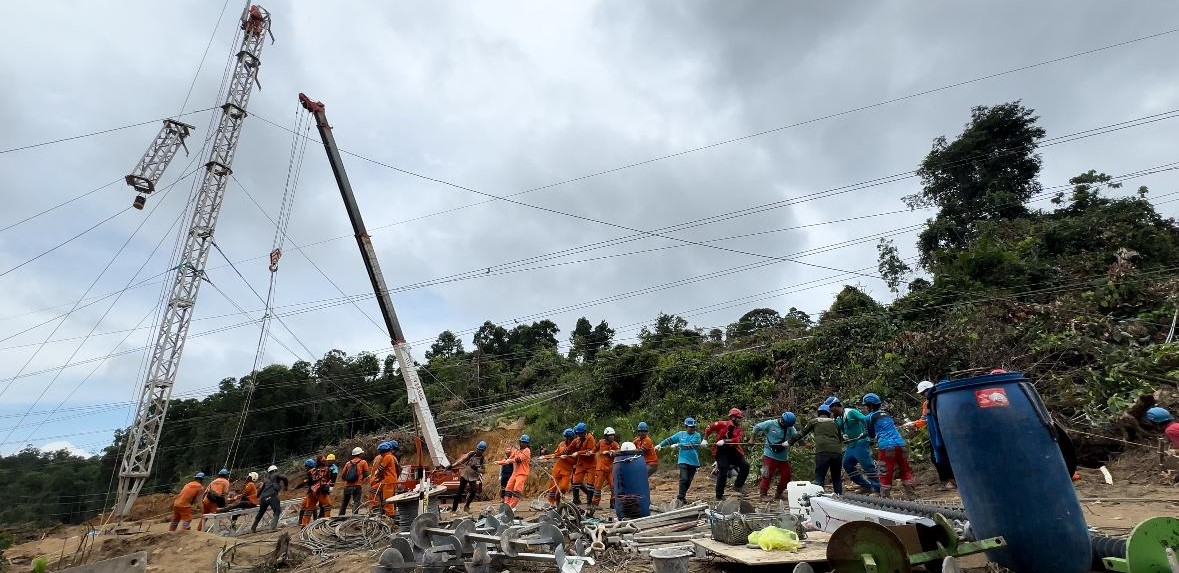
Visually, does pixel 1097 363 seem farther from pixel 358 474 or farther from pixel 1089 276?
pixel 358 474

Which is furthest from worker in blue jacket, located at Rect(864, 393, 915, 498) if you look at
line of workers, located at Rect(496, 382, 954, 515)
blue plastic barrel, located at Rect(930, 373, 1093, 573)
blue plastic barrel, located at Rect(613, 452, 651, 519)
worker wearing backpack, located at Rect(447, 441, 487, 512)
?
worker wearing backpack, located at Rect(447, 441, 487, 512)

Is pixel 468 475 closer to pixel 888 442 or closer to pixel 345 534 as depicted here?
pixel 345 534

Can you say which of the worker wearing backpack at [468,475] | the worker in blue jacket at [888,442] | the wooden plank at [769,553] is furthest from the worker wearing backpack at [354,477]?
the worker in blue jacket at [888,442]

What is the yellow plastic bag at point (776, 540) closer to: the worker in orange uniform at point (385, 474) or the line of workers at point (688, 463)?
the line of workers at point (688, 463)

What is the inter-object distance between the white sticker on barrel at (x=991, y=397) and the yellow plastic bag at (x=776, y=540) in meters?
1.95

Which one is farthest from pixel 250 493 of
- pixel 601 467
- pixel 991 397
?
pixel 991 397

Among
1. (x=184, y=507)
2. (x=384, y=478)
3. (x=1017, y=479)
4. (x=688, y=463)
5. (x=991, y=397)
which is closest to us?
(x=1017, y=479)

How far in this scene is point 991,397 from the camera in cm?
418

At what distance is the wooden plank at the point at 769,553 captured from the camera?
4.73 m

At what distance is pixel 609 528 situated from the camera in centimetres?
709

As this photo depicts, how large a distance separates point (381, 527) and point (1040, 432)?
9.83 m

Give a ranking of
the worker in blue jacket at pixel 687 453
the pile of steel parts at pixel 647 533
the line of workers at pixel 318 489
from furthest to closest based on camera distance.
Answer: the line of workers at pixel 318 489 → the worker in blue jacket at pixel 687 453 → the pile of steel parts at pixel 647 533

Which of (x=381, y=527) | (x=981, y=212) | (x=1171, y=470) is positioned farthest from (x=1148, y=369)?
(x=981, y=212)

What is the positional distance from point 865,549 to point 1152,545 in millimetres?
1626
